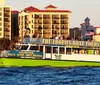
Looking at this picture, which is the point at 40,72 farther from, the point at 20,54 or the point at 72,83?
the point at 72,83

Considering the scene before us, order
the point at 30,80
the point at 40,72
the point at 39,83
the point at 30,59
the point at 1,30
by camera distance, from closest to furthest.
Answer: the point at 39,83
the point at 30,80
the point at 40,72
the point at 30,59
the point at 1,30

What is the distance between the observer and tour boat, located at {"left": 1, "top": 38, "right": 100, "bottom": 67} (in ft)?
178

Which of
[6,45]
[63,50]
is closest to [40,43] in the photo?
[63,50]

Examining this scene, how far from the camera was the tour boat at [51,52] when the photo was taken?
54.3 meters

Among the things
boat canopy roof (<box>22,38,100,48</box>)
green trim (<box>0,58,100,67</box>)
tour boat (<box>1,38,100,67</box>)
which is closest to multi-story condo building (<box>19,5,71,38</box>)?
tour boat (<box>1,38,100,67</box>)

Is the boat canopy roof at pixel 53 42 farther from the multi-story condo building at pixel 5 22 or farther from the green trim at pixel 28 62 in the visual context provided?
the multi-story condo building at pixel 5 22

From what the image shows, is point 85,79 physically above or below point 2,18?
below

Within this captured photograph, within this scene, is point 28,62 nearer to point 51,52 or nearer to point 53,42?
point 51,52

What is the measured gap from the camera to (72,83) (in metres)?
37.2

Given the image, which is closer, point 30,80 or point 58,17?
point 30,80

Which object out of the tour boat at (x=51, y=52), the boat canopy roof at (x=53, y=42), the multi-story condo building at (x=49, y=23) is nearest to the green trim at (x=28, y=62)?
the tour boat at (x=51, y=52)

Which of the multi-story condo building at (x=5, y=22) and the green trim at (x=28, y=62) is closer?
the green trim at (x=28, y=62)

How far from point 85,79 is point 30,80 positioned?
401 centimetres

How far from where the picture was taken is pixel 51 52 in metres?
56.5
